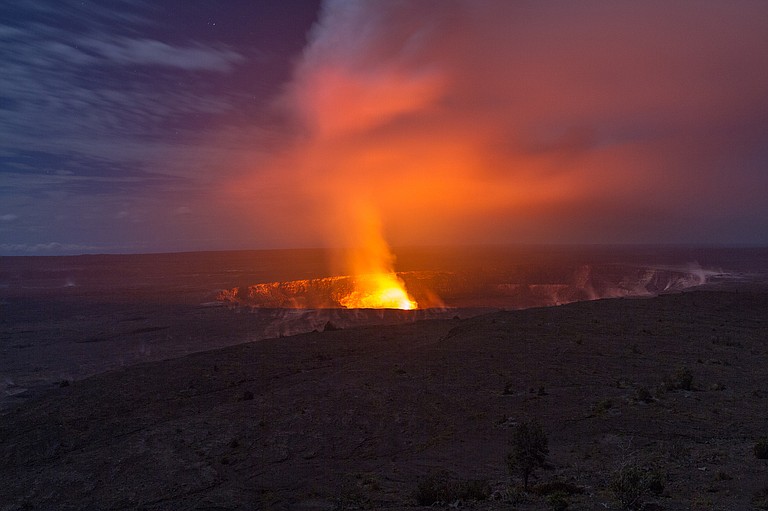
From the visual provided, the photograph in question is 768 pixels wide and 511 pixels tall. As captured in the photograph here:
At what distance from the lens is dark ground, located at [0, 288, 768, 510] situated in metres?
15.0

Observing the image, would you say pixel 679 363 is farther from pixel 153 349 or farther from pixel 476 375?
pixel 153 349

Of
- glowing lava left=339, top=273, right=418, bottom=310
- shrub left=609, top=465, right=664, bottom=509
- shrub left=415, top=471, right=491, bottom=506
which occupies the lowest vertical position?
glowing lava left=339, top=273, right=418, bottom=310

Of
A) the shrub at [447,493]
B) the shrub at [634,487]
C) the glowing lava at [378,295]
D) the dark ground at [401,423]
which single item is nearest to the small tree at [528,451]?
the dark ground at [401,423]

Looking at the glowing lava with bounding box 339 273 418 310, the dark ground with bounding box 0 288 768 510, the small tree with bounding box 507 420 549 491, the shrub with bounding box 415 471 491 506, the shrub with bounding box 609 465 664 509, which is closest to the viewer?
the shrub with bounding box 609 465 664 509

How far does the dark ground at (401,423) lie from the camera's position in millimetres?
15023

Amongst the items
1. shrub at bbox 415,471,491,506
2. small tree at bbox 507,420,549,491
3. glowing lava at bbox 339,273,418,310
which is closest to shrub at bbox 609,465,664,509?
small tree at bbox 507,420,549,491

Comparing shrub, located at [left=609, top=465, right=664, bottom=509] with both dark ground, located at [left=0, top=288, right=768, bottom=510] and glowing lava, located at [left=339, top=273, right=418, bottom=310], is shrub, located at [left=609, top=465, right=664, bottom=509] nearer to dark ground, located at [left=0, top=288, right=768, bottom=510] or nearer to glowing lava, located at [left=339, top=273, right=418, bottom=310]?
dark ground, located at [left=0, top=288, right=768, bottom=510]

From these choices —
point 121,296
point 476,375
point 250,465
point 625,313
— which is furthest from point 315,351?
point 121,296

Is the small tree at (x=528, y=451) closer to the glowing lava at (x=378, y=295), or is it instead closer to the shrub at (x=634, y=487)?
the shrub at (x=634, y=487)

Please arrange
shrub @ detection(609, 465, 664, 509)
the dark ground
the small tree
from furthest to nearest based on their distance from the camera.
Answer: the dark ground < the small tree < shrub @ detection(609, 465, 664, 509)

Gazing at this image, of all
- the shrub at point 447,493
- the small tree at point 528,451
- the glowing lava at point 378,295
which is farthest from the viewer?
the glowing lava at point 378,295

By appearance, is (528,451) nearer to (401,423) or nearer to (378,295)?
(401,423)

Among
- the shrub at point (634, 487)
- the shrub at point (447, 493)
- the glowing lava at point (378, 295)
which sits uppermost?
the shrub at point (634, 487)

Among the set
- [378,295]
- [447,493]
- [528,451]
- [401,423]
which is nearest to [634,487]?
[528,451]
